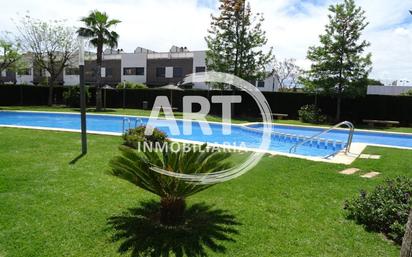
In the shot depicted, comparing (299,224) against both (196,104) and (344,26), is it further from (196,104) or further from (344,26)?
(196,104)

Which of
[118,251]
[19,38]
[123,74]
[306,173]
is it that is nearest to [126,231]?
[118,251]

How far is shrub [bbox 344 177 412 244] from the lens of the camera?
5301mm

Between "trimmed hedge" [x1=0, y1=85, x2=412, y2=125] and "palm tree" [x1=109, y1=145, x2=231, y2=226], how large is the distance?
865 inches

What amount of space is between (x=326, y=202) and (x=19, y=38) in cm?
3421

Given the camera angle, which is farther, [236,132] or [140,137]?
[236,132]

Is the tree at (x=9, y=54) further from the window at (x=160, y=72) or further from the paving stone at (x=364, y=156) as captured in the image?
the paving stone at (x=364, y=156)

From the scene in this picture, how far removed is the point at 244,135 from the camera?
Result: 61.2 feet

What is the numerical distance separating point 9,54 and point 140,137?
991 inches

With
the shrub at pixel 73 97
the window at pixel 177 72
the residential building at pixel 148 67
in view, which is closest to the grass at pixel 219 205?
the shrub at pixel 73 97

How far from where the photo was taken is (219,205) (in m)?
6.30

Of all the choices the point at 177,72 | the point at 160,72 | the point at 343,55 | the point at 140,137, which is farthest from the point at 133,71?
the point at 140,137

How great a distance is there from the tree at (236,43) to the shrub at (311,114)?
14.5ft

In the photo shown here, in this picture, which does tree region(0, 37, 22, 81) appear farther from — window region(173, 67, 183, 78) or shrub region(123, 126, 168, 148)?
shrub region(123, 126, 168, 148)

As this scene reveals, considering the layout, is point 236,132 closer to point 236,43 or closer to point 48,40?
point 236,43
